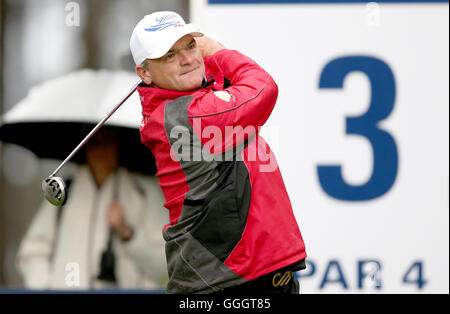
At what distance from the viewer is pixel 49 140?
381cm

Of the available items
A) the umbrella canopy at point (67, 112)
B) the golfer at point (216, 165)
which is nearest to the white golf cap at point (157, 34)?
the golfer at point (216, 165)

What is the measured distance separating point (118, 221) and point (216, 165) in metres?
1.64

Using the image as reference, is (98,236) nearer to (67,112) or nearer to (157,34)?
(67,112)

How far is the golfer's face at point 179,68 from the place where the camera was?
91.3 inches

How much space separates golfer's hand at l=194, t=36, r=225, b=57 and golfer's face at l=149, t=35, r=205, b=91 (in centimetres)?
13

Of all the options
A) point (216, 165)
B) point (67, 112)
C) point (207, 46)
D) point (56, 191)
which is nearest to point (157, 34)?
point (207, 46)

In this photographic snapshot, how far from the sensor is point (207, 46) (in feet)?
8.16

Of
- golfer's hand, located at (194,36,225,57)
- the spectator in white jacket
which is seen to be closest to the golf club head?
golfer's hand, located at (194,36,225,57)

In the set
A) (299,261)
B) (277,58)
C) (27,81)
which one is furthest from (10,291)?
(299,261)

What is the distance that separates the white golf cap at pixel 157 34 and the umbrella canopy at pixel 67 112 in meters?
1.47

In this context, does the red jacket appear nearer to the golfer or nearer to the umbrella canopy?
the golfer
